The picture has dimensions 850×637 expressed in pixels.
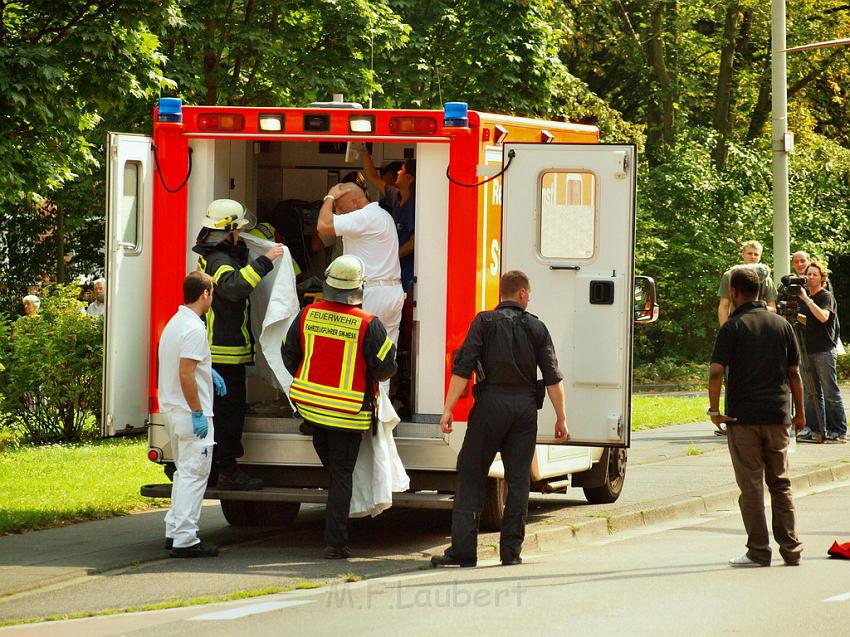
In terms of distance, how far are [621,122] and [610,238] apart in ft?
80.2

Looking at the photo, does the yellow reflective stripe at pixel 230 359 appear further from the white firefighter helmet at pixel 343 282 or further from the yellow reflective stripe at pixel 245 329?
the white firefighter helmet at pixel 343 282

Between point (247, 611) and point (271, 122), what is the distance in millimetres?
3432

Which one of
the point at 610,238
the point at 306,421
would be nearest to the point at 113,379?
the point at 306,421

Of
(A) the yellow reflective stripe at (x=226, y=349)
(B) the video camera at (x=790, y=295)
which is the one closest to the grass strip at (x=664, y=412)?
(B) the video camera at (x=790, y=295)

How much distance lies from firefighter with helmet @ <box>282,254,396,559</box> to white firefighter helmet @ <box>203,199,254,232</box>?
34.3 inches

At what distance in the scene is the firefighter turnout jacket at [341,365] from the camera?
908cm

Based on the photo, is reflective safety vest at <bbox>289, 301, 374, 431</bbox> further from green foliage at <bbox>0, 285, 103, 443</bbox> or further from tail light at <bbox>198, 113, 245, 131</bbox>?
green foliage at <bbox>0, 285, 103, 443</bbox>

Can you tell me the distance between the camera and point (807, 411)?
16.8m

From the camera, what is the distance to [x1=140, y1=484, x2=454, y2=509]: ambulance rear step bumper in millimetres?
9203

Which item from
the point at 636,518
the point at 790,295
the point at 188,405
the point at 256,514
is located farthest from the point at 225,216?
the point at 790,295

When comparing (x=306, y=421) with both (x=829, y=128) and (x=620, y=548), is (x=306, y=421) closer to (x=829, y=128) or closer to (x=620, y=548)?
(x=620, y=548)

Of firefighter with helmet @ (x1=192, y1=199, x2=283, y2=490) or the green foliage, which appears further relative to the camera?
the green foliage

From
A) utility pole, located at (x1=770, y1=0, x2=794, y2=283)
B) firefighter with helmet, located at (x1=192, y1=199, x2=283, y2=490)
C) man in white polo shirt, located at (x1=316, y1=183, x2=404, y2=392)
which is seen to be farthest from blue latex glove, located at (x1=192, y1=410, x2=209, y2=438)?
utility pole, located at (x1=770, y1=0, x2=794, y2=283)

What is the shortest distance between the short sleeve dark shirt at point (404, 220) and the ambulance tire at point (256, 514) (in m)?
1.94
